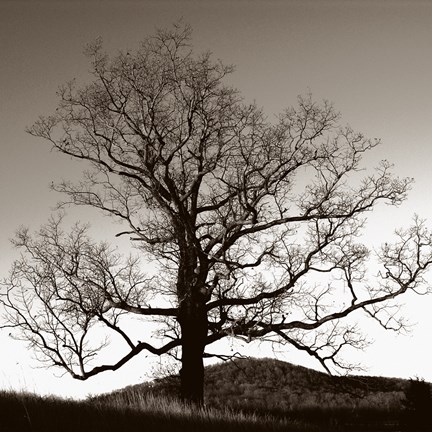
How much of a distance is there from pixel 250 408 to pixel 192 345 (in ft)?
14.9

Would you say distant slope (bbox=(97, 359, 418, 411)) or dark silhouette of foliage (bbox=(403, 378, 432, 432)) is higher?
distant slope (bbox=(97, 359, 418, 411))

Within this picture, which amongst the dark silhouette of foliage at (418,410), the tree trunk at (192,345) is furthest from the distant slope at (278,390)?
the dark silhouette of foliage at (418,410)

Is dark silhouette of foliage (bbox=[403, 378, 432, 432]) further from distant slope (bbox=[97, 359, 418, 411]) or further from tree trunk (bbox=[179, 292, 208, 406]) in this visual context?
tree trunk (bbox=[179, 292, 208, 406])

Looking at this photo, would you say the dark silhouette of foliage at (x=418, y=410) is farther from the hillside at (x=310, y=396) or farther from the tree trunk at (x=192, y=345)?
the tree trunk at (x=192, y=345)

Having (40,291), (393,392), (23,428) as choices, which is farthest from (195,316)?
(393,392)

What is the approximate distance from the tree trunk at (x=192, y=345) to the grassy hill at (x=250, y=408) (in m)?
0.91

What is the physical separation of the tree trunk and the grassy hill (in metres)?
0.91

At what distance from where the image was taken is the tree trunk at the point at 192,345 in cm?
1516

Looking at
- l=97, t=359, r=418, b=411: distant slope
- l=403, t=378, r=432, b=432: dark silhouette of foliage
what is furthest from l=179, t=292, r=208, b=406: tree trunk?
l=403, t=378, r=432, b=432: dark silhouette of foliage

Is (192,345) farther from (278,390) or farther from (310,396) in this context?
(278,390)

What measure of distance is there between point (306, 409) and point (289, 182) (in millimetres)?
8812

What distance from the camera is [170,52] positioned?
1540 centimetres

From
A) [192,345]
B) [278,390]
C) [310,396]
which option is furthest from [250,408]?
[278,390]

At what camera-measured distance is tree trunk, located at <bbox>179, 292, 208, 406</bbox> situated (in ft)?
49.7
